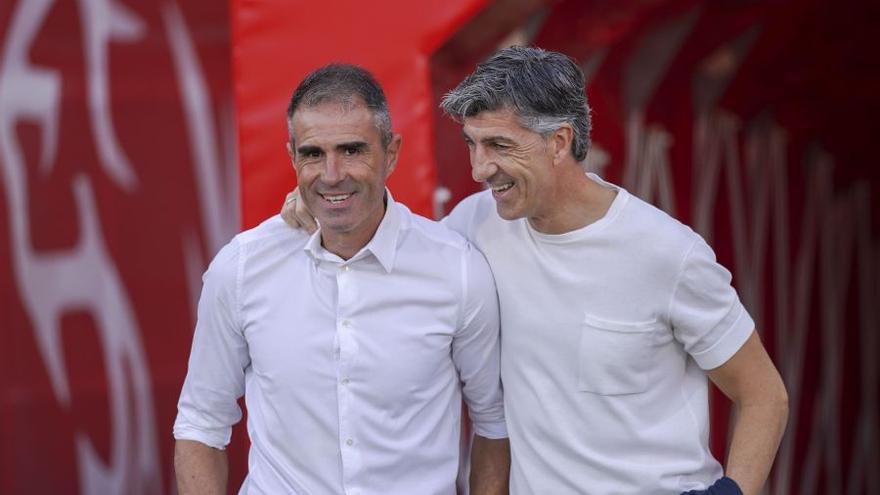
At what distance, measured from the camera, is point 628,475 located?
2.19 metres

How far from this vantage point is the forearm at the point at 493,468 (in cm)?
235

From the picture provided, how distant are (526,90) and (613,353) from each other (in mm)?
462

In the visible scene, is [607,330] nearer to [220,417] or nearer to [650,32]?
[220,417]

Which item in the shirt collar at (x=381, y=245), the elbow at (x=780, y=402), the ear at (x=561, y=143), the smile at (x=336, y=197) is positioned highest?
the ear at (x=561, y=143)

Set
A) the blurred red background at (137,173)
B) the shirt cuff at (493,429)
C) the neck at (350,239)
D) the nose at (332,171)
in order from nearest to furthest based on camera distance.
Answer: the nose at (332,171) → the neck at (350,239) → the shirt cuff at (493,429) → the blurred red background at (137,173)

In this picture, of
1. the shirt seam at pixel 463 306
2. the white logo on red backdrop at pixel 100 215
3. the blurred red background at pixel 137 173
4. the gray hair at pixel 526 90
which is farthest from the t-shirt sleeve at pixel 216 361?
the white logo on red backdrop at pixel 100 215

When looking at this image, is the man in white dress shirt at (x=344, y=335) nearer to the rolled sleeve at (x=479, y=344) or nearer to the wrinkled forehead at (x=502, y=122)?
the rolled sleeve at (x=479, y=344)

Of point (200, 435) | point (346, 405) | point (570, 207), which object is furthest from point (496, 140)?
point (200, 435)

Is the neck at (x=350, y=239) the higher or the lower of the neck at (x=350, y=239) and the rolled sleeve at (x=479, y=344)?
the higher

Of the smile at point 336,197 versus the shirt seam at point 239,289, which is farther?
the shirt seam at point 239,289

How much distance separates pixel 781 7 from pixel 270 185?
2141 millimetres

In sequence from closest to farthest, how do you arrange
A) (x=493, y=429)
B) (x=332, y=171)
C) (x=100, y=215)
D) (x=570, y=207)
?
(x=332, y=171) → (x=570, y=207) → (x=493, y=429) → (x=100, y=215)

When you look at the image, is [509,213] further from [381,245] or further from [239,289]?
[239,289]

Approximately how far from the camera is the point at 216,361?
7.48 feet
